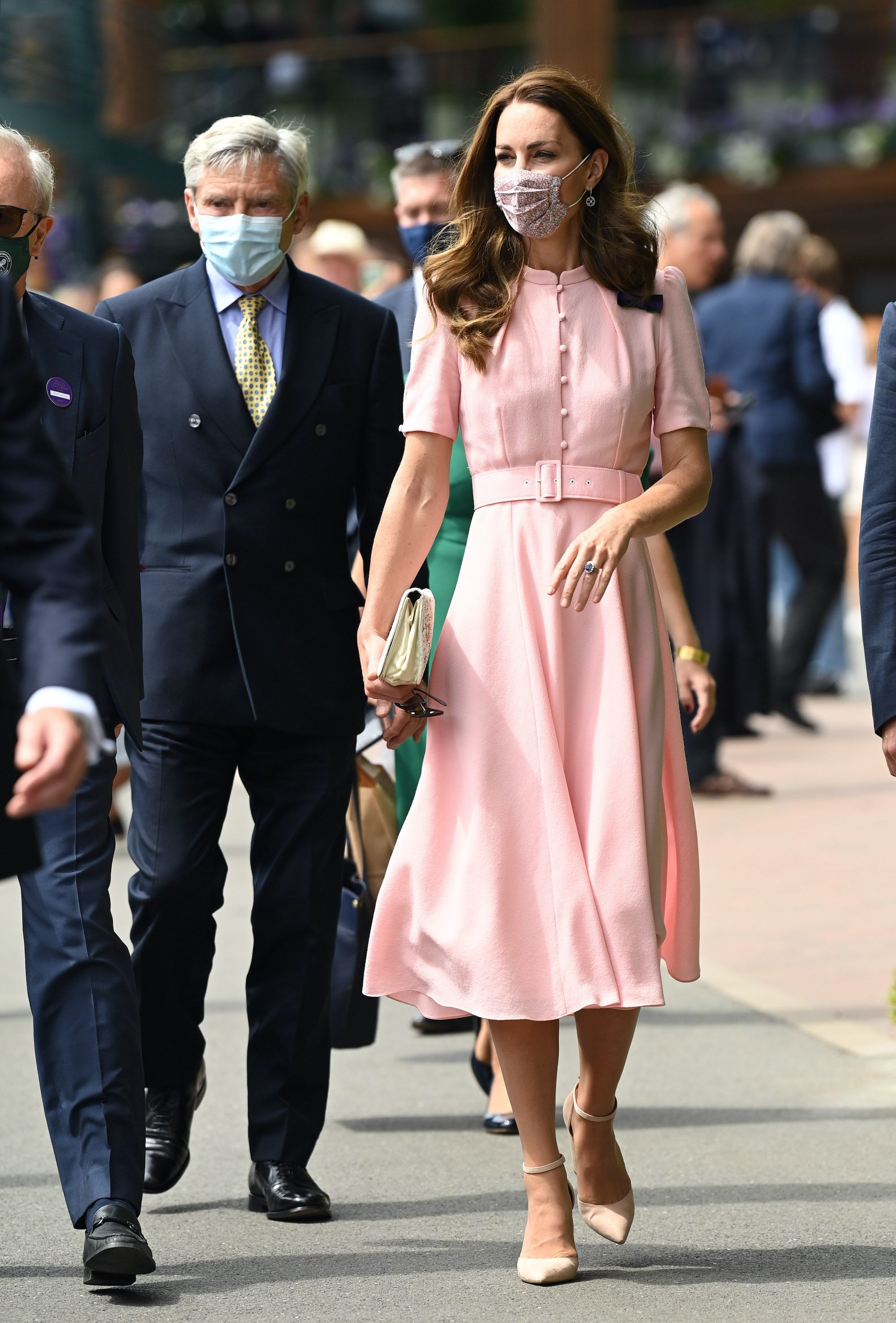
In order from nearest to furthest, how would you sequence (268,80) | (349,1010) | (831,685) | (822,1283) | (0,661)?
(0,661), (822,1283), (349,1010), (831,685), (268,80)

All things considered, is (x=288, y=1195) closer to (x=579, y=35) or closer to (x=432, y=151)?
(x=432, y=151)

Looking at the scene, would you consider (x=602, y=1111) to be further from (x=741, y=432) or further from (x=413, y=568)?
(x=741, y=432)

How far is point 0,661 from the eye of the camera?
122 inches

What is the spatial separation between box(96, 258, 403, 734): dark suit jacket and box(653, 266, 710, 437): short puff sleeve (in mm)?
681

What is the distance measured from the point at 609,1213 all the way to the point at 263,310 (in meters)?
1.93

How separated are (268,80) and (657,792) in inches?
936

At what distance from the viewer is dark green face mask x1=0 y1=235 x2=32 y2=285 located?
3.86 metres

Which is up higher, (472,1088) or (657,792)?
(657,792)

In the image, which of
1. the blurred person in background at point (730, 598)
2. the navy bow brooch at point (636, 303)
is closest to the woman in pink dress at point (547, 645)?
the navy bow brooch at point (636, 303)

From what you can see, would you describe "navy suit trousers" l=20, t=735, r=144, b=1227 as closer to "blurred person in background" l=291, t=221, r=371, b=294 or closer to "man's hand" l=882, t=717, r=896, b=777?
"man's hand" l=882, t=717, r=896, b=777

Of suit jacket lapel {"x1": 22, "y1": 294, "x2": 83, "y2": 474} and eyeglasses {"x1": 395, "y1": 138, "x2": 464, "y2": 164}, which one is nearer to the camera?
suit jacket lapel {"x1": 22, "y1": 294, "x2": 83, "y2": 474}

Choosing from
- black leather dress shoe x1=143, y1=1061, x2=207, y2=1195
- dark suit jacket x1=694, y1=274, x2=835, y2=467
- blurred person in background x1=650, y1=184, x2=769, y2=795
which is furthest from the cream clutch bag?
dark suit jacket x1=694, y1=274, x2=835, y2=467

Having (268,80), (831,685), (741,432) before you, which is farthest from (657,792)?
(268,80)

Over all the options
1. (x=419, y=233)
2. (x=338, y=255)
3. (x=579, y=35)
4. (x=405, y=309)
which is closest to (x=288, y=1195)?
(x=405, y=309)
